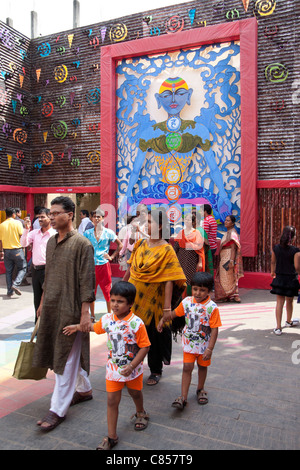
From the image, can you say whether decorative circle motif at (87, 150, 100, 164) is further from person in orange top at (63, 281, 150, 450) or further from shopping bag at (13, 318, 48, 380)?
person in orange top at (63, 281, 150, 450)

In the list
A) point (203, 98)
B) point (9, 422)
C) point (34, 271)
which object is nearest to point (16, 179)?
point (203, 98)

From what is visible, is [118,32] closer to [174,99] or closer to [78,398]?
[174,99]

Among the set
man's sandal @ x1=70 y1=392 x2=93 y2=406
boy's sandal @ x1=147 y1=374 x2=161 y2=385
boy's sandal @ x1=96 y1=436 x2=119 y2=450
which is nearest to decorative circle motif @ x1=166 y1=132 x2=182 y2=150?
boy's sandal @ x1=147 y1=374 x2=161 y2=385

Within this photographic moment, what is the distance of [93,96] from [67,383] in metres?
9.11

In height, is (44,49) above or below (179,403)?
above

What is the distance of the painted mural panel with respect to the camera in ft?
29.3

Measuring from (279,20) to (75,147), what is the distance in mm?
5767

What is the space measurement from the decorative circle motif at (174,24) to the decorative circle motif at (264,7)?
5.61 ft

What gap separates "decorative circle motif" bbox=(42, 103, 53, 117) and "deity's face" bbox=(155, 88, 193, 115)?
357 cm

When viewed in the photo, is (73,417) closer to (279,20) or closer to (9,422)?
(9,422)

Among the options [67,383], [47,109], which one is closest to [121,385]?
[67,383]

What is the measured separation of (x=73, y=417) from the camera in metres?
3.12

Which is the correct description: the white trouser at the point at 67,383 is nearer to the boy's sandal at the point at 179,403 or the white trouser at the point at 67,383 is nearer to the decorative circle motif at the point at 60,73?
the boy's sandal at the point at 179,403

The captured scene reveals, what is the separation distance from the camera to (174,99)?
31.0 ft
